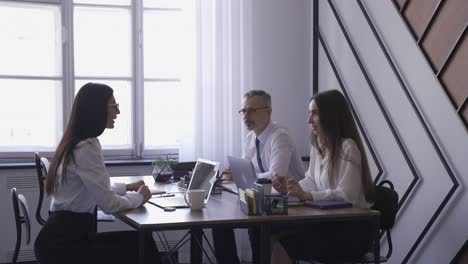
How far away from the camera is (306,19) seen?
4.82m

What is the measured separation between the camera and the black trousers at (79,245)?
8.21 feet

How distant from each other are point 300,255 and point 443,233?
976mm

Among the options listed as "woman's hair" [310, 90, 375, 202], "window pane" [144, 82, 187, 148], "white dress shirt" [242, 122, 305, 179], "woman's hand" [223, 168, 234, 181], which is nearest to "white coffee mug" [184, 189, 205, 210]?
"woman's hair" [310, 90, 375, 202]

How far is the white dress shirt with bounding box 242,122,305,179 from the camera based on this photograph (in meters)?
3.45

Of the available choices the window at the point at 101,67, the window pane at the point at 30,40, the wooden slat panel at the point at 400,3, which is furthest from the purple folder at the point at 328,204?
the window pane at the point at 30,40

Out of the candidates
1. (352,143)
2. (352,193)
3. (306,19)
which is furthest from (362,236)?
(306,19)

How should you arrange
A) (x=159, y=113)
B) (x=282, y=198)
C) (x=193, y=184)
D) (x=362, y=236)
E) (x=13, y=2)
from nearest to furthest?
1. (x=282, y=198)
2. (x=362, y=236)
3. (x=193, y=184)
4. (x=13, y=2)
5. (x=159, y=113)

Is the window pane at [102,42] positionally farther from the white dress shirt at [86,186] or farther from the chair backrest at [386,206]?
the chair backrest at [386,206]

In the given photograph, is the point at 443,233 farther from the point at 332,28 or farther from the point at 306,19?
the point at 306,19

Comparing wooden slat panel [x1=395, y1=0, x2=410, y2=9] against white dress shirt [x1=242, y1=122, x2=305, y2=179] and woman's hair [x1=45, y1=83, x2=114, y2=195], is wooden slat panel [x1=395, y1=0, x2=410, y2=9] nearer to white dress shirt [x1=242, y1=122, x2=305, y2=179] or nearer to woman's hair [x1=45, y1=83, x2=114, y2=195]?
white dress shirt [x1=242, y1=122, x2=305, y2=179]

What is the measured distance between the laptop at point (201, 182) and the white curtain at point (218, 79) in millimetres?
1443

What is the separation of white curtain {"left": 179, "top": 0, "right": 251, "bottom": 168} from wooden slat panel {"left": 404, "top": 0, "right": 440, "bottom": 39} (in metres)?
1.42

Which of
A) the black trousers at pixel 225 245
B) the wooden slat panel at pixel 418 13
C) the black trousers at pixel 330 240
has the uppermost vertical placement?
the wooden slat panel at pixel 418 13

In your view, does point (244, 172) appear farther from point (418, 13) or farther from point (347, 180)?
point (418, 13)
